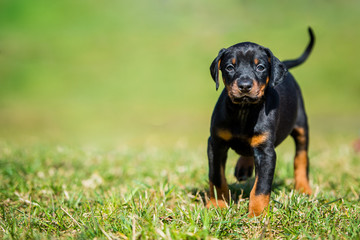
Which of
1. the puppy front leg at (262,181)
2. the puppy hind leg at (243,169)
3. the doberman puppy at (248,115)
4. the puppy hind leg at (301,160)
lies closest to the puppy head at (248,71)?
the doberman puppy at (248,115)

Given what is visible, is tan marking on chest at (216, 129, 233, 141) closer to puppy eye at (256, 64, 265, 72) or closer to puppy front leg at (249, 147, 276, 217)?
puppy front leg at (249, 147, 276, 217)

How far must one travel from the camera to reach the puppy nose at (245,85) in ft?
9.73

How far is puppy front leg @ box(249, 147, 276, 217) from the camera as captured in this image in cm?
312

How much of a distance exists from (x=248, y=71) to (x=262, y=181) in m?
0.87

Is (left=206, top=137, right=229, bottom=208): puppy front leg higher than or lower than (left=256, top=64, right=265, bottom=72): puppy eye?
lower

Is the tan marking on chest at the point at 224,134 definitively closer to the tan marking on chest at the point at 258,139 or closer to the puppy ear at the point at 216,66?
the tan marking on chest at the point at 258,139

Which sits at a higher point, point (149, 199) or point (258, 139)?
point (258, 139)

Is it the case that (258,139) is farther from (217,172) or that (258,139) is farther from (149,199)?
(149,199)

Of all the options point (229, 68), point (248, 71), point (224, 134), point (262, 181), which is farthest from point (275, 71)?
point (262, 181)

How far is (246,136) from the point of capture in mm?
3270

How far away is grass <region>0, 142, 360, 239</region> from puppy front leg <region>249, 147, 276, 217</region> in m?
0.12

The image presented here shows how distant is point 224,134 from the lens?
332 cm

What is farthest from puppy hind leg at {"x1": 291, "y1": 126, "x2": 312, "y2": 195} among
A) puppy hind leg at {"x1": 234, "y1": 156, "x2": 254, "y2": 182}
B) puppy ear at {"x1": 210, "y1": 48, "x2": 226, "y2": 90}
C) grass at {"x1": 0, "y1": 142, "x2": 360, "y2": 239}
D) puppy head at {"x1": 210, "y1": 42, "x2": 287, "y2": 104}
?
puppy ear at {"x1": 210, "y1": 48, "x2": 226, "y2": 90}

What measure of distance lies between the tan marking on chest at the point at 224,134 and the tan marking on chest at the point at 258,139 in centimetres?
16
